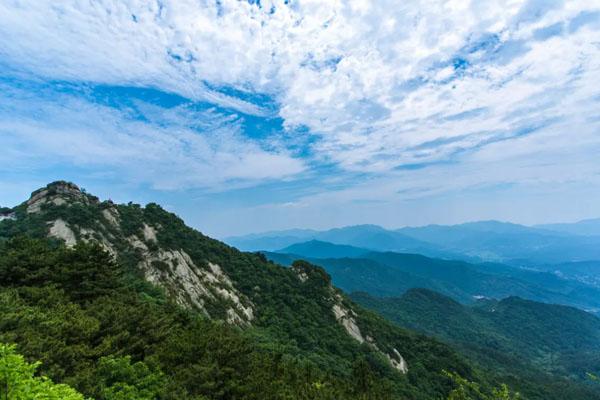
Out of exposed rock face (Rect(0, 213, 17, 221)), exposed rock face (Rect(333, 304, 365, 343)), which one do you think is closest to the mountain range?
exposed rock face (Rect(333, 304, 365, 343))

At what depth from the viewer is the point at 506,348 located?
607 ft

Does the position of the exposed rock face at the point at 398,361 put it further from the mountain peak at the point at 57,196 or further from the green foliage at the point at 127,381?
the mountain peak at the point at 57,196

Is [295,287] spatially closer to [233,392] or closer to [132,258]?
[132,258]

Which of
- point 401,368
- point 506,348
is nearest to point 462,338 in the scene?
point 506,348

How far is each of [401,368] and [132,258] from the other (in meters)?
53.5

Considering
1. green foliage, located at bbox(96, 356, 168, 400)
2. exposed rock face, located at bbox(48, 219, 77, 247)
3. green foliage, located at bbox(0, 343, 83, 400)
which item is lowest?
green foliage, located at bbox(96, 356, 168, 400)

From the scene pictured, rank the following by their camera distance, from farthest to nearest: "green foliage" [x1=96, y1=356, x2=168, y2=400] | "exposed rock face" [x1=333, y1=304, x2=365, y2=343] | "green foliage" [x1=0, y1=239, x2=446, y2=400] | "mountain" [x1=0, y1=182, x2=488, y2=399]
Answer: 1. "exposed rock face" [x1=333, y1=304, x2=365, y2=343]
2. "mountain" [x1=0, y1=182, x2=488, y2=399]
3. "green foliage" [x1=0, y1=239, x2=446, y2=400]
4. "green foliage" [x1=96, y1=356, x2=168, y2=400]

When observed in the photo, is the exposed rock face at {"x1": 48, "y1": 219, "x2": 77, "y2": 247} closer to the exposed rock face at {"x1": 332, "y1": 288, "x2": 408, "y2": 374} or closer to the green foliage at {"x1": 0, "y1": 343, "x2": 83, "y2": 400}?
the green foliage at {"x1": 0, "y1": 343, "x2": 83, "y2": 400}

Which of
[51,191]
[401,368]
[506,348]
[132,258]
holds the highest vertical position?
[51,191]

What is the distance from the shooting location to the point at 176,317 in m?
26.1

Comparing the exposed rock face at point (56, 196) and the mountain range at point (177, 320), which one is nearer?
the mountain range at point (177, 320)

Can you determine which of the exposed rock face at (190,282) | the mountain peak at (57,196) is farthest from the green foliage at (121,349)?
the mountain peak at (57,196)

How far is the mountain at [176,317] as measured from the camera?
627 inches

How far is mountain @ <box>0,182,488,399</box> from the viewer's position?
52.3ft
